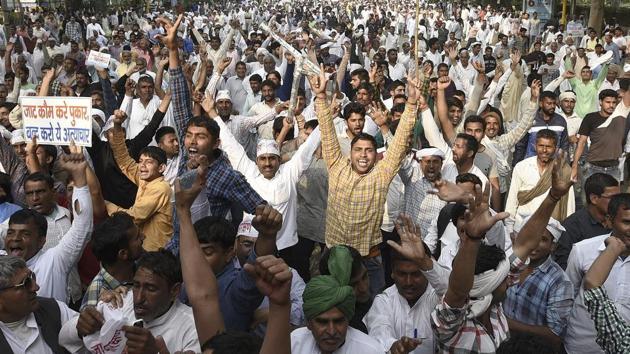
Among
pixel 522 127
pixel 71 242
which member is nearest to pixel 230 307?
pixel 71 242

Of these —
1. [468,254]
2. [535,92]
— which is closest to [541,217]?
[468,254]

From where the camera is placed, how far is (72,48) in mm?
14211

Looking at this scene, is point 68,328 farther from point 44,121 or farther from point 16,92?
point 16,92

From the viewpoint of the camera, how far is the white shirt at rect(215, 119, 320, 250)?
488 cm

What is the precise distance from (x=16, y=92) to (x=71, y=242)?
6.36m

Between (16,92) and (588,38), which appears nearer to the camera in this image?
(16,92)

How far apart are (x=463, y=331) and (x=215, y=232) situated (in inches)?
49.7

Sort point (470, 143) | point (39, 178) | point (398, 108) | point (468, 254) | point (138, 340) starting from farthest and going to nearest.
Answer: point (398, 108), point (470, 143), point (39, 178), point (468, 254), point (138, 340)

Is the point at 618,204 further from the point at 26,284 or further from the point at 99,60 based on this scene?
the point at 99,60

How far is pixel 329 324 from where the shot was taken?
283cm

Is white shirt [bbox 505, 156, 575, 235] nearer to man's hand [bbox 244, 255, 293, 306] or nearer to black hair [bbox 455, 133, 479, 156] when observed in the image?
black hair [bbox 455, 133, 479, 156]

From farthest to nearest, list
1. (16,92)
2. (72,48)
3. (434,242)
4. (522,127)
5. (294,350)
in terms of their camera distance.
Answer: (72,48), (16,92), (522,127), (434,242), (294,350)

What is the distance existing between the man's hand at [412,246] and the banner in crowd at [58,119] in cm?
258

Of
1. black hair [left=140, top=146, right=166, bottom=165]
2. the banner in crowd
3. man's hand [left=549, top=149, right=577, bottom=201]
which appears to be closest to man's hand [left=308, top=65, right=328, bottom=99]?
black hair [left=140, top=146, right=166, bottom=165]
